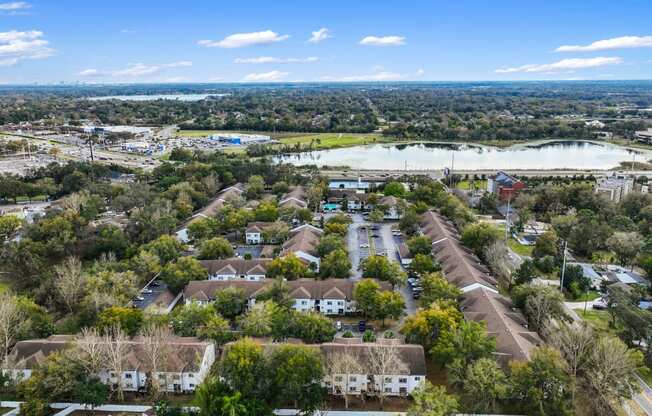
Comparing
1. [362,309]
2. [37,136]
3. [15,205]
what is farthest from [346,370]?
[37,136]

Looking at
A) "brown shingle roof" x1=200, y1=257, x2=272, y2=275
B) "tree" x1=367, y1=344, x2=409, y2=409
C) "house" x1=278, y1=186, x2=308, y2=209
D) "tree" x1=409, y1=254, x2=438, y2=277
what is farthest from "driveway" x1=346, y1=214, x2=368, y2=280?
"tree" x1=367, y1=344, x2=409, y2=409

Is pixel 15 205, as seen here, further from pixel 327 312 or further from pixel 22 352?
pixel 327 312

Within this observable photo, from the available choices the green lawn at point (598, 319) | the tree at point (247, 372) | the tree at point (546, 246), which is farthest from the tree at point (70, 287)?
the tree at point (546, 246)

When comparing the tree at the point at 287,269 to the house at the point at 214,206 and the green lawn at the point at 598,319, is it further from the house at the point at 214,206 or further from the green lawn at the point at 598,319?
the green lawn at the point at 598,319

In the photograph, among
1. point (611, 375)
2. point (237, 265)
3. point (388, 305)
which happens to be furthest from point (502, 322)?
point (237, 265)

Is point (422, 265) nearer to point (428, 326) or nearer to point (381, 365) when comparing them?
point (428, 326)
